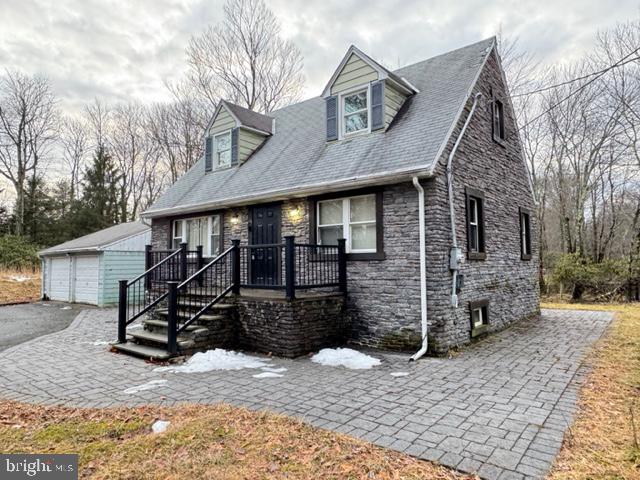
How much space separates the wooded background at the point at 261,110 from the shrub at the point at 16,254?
6cm

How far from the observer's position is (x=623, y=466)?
285 cm

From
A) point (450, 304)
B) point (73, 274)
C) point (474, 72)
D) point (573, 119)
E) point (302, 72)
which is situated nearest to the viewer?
point (450, 304)

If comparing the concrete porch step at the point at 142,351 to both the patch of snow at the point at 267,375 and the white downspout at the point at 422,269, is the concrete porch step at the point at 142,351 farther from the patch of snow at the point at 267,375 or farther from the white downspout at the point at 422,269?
the white downspout at the point at 422,269

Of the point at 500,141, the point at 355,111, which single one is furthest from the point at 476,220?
the point at 355,111

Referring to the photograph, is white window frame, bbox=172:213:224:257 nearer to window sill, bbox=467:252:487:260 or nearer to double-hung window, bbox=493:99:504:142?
window sill, bbox=467:252:487:260

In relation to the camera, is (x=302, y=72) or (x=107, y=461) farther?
(x=302, y=72)

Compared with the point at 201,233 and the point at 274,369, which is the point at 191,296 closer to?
the point at 274,369

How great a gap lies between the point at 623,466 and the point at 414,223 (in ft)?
14.9

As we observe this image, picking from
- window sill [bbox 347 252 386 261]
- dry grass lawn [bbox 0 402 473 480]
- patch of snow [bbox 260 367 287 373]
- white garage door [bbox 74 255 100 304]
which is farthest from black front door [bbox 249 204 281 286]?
white garage door [bbox 74 255 100 304]

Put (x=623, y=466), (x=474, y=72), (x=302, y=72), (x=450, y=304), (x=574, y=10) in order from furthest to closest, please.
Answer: (x=302, y=72) → (x=474, y=72) → (x=450, y=304) → (x=574, y=10) → (x=623, y=466)

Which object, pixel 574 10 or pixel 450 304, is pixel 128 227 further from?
pixel 574 10

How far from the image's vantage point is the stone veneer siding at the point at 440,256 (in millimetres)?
6770

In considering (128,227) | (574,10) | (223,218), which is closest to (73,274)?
(128,227)

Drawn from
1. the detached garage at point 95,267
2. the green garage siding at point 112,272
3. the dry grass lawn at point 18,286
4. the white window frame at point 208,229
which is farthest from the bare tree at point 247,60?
the dry grass lawn at point 18,286
